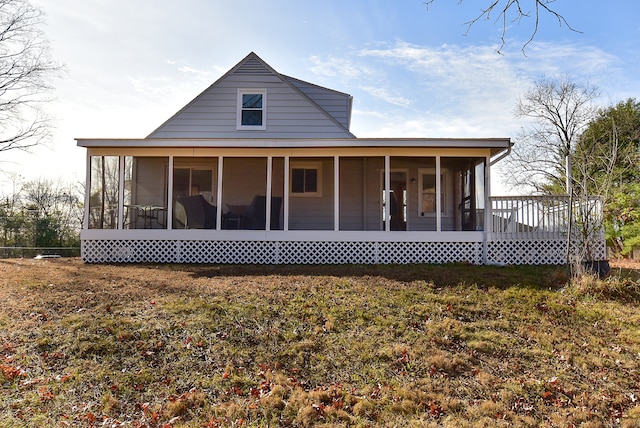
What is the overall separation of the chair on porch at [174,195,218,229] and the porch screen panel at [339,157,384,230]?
3814mm

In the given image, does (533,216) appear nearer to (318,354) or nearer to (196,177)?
(318,354)

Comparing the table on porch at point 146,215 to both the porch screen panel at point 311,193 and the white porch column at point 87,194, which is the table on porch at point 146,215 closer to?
the white porch column at point 87,194

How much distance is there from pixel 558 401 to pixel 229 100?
40.9ft

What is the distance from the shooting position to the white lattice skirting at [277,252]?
1153cm

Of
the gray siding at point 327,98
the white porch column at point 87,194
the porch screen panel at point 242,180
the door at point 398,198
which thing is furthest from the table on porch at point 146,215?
the gray siding at point 327,98

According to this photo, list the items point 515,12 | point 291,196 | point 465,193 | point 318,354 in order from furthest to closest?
1. point 291,196
2. point 465,193
3. point 318,354
4. point 515,12

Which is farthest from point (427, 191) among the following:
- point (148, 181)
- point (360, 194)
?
point (148, 181)

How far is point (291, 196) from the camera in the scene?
13.7m

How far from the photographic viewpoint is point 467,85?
14.5m

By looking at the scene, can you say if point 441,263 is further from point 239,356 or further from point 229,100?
point 229,100

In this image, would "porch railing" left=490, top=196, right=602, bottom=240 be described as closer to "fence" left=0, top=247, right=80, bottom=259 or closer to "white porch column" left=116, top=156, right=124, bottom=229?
"white porch column" left=116, top=156, right=124, bottom=229

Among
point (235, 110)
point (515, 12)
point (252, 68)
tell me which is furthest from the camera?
point (252, 68)

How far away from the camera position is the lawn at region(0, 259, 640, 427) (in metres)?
4.42

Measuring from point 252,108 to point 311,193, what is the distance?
11.2 feet
